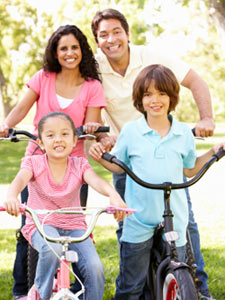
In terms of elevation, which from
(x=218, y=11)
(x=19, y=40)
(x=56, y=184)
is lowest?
(x=56, y=184)

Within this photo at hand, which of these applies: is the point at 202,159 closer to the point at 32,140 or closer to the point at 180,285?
the point at 180,285

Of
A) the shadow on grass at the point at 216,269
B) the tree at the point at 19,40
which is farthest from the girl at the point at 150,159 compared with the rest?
the tree at the point at 19,40

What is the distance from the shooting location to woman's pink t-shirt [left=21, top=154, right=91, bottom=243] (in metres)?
3.24

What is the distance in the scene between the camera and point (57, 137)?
10.6ft

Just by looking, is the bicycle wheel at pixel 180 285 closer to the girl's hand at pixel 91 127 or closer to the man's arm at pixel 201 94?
the girl's hand at pixel 91 127

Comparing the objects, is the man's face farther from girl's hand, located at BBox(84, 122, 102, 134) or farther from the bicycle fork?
the bicycle fork

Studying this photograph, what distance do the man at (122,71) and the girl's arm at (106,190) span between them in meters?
0.90

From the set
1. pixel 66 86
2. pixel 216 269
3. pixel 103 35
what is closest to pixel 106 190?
pixel 66 86

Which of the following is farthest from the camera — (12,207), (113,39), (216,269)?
(216,269)

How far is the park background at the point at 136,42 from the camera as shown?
655cm

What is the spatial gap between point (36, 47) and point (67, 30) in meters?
23.0

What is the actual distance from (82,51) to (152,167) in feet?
3.90

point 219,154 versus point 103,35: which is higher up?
point 103,35

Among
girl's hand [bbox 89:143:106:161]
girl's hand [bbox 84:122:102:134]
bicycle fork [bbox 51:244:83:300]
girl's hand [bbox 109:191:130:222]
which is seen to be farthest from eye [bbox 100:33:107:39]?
bicycle fork [bbox 51:244:83:300]
